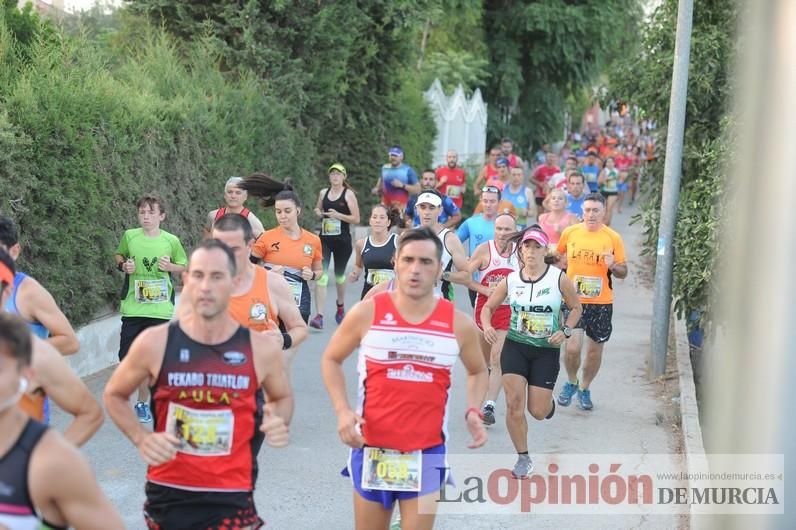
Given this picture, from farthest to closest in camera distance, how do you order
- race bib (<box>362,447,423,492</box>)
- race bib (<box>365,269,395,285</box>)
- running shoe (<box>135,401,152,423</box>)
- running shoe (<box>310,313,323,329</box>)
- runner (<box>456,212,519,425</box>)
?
running shoe (<box>310,313,323,329</box>) < race bib (<box>365,269,395,285</box>) < runner (<box>456,212,519,425</box>) < running shoe (<box>135,401,152,423</box>) < race bib (<box>362,447,423,492</box>)

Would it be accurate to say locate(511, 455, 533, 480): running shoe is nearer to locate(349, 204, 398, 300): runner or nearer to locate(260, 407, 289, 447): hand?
locate(349, 204, 398, 300): runner

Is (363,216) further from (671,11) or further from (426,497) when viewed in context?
(426,497)

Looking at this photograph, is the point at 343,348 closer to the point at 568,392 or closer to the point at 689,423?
the point at 689,423

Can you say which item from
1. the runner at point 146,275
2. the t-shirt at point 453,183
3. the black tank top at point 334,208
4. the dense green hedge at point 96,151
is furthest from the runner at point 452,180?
the runner at point 146,275

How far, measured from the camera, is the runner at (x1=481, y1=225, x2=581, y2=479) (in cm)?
834

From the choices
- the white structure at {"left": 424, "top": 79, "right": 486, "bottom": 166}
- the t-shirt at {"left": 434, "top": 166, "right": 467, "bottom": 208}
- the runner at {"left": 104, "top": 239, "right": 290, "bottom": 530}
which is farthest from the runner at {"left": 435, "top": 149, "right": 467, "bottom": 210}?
the runner at {"left": 104, "top": 239, "right": 290, "bottom": 530}

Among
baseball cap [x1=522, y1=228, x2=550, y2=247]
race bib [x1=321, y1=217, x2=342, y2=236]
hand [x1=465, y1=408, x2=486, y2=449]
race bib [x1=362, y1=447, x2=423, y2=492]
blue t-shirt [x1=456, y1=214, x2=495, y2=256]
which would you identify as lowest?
race bib [x1=362, y1=447, x2=423, y2=492]

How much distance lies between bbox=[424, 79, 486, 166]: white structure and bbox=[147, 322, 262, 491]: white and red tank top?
24.9 meters

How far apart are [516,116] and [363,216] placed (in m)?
16.3

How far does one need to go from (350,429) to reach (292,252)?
542 centimetres

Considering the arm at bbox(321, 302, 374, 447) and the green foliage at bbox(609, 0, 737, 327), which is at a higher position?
the green foliage at bbox(609, 0, 737, 327)

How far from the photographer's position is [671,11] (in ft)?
46.9

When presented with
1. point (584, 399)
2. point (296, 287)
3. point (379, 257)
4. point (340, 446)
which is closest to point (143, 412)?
point (340, 446)

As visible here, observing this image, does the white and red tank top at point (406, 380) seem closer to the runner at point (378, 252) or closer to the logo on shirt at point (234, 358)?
the logo on shirt at point (234, 358)
